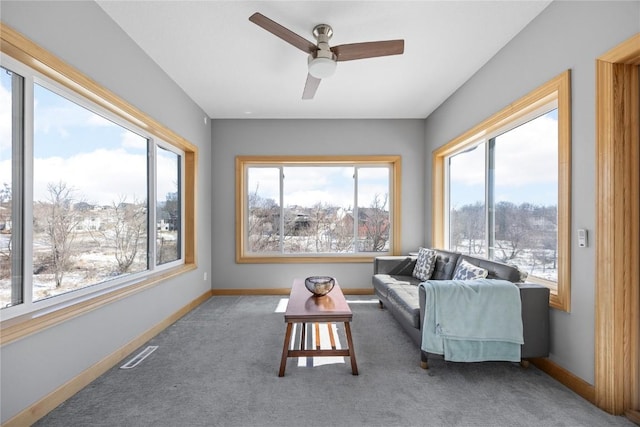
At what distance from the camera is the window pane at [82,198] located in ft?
6.73

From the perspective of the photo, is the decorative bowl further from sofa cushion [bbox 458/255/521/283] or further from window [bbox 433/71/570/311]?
window [bbox 433/71/570/311]

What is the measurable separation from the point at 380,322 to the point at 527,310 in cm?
160

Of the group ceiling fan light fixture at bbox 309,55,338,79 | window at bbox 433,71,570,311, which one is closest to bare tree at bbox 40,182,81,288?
ceiling fan light fixture at bbox 309,55,338,79

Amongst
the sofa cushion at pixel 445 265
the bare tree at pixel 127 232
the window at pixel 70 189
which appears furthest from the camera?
the sofa cushion at pixel 445 265

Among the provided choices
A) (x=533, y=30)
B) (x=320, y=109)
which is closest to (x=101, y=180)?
(x=320, y=109)

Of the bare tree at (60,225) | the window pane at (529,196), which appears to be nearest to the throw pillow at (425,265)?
the window pane at (529,196)

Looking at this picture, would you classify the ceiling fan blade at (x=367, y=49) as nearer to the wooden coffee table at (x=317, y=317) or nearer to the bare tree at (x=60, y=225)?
the wooden coffee table at (x=317, y=317)

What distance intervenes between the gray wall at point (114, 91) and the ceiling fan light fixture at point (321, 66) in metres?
1.64

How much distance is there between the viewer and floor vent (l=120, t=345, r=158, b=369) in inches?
99.7

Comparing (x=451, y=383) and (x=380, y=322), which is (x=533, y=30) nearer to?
(x=451, y=383)

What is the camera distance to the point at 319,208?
511 cm

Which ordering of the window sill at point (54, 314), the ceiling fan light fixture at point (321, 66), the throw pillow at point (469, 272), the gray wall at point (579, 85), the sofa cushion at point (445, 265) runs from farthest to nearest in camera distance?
the sofa cushion at point (445, 265)
the throw pillow at point (469, 272)
the ceiling fan light fixture at point (321, 66)
the gray wall at point (579, 85)
the window sill at point (54, 314)

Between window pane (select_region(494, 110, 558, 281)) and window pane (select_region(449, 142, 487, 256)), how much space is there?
0.30 m

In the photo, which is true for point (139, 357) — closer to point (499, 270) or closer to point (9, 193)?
point (9, 193)
